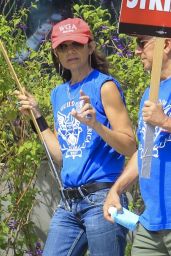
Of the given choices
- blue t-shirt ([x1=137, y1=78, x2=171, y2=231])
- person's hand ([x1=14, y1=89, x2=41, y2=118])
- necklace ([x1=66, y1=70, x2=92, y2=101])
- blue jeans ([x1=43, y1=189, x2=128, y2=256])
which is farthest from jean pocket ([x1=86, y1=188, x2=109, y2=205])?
person's hand ([x1=14, y1=89, x2=41, y2=118])

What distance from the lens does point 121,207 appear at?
309cm

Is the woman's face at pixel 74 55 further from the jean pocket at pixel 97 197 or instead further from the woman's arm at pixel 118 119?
the jean pocket at pixel 97 197

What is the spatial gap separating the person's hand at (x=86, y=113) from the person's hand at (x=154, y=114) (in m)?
0.39

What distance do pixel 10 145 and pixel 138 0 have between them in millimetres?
2154

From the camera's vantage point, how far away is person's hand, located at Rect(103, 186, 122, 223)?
3.08 m

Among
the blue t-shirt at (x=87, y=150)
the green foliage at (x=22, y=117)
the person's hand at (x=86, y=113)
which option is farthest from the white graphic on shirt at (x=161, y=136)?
the green foliage at (x=22, y=117)

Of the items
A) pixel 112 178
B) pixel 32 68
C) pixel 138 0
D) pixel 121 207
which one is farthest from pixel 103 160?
pixel 32 68

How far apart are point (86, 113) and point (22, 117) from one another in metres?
1.70

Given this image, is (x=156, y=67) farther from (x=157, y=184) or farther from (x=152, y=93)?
(x=157, y=184)

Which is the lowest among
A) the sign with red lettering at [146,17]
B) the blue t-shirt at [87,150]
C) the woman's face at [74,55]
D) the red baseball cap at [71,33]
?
the blue t-shirt at [87,150]

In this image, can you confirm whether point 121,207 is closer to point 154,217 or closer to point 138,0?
point 154,217

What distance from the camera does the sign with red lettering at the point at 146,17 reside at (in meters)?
2.83

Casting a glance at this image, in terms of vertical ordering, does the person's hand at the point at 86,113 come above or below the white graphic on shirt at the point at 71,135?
above

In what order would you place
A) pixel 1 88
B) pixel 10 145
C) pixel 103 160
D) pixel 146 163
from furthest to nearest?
1. pixel 10 145
2. pixel 1 88
3. pixel 103 160
4. pixel 146 163
